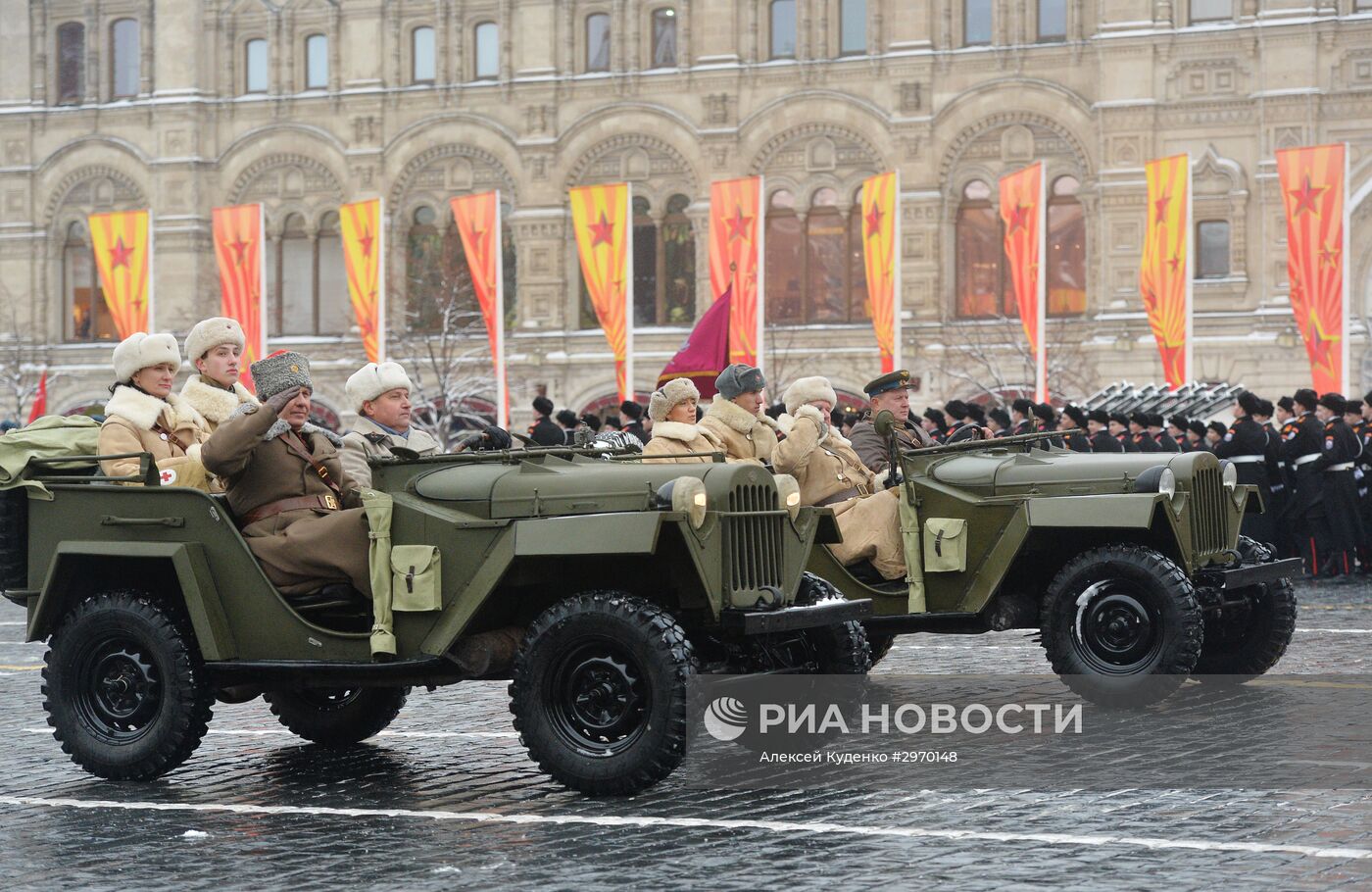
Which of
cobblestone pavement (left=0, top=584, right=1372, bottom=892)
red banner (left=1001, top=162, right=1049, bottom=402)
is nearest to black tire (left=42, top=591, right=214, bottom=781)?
cobblestone pavement (left=0, top=584, right=1372, bottom=892)

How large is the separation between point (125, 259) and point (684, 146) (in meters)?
11.3

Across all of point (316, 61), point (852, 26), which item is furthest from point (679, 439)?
point (316, 61)

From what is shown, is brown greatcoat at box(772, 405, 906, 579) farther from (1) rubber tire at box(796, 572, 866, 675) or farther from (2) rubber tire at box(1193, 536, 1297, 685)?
(2) rubber tire at box(1193, 536, 1297, 685)

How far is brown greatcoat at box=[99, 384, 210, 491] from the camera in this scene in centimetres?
935

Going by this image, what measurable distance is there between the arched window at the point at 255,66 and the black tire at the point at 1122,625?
3776cm

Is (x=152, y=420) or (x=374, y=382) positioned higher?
(x=374, y=382)

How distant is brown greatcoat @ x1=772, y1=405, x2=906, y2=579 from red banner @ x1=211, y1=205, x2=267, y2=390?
2470cm

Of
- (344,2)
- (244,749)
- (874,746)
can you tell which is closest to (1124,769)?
(874,746)

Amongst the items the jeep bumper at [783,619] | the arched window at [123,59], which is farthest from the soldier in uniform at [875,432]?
the arched window at [123,59]

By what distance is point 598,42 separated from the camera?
144ft

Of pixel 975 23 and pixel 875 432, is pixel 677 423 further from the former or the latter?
pixel 975 23

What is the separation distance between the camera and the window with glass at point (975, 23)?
136 feet

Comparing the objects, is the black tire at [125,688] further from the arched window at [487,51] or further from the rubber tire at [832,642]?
the arched window at [487,51]

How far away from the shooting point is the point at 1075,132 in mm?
40469
